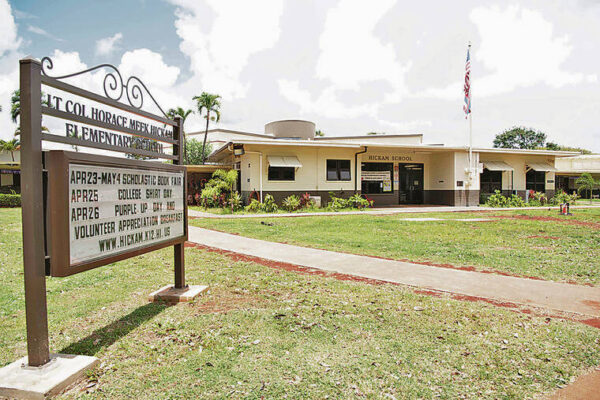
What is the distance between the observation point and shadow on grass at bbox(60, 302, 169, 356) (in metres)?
3.42

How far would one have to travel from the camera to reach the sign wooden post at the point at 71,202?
9.18 ft

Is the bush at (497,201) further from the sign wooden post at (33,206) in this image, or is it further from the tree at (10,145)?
the tree at (10,145)

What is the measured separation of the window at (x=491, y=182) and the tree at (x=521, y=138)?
161 feet

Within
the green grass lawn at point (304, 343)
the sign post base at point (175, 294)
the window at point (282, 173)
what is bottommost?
the green grass lawn at point (304, 343)

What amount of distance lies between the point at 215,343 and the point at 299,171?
17.0 metres

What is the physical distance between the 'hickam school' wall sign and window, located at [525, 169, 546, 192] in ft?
91.8

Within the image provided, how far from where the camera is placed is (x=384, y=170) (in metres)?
23.4

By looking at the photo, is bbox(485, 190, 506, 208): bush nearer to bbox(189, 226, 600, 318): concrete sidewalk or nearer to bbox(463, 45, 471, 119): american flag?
bbox(463, 45, 471, 119): american flag

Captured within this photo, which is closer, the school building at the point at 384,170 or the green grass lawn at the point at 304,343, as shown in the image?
the green grass lawn at the point at 304,343

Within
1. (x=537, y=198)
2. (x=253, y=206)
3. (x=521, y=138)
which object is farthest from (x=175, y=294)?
(x=521, y=138)

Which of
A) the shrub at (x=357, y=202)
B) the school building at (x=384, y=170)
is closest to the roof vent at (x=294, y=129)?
the school building at (x=384, y=170)

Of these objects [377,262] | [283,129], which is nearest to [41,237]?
[377,262]

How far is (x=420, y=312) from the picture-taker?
4266mm

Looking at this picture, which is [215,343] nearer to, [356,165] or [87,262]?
[87,262]
